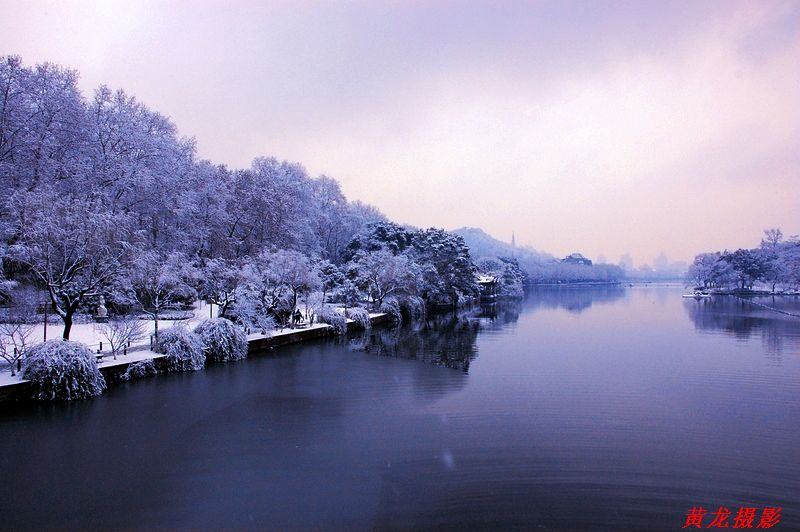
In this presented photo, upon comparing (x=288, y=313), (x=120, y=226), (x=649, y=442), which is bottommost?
(x=649, y=442)

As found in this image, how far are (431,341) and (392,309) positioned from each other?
954 cm

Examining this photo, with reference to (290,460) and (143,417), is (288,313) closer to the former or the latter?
(143,417)

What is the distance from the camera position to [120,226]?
50.3 ft

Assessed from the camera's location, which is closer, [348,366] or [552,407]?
[552,407]

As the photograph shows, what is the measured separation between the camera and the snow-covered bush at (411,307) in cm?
3325

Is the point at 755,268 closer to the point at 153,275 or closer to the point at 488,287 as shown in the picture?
the point at 488,287

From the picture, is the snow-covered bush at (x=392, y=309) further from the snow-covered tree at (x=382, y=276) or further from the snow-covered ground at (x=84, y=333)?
the snow-covered ground at (x=84, y=333)

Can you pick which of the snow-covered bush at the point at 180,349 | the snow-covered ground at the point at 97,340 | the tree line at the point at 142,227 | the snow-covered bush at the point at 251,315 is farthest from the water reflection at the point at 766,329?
the snow-covered ground at the point at 97,340

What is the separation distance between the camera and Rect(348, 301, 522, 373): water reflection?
1756 centimetres

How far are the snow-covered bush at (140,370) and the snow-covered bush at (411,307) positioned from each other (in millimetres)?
21645

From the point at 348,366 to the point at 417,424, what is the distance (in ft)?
21.2

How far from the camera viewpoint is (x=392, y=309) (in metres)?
31.6

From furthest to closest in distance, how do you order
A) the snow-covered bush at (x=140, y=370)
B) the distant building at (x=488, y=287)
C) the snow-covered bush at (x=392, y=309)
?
1. the distant building at (x=488, y=287)
2. the snow-covered bush at (x=392, y=309)
3. the snow-covered bush at (x=140, y=370)

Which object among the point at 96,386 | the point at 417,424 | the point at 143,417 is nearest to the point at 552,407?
the point at 417,424
